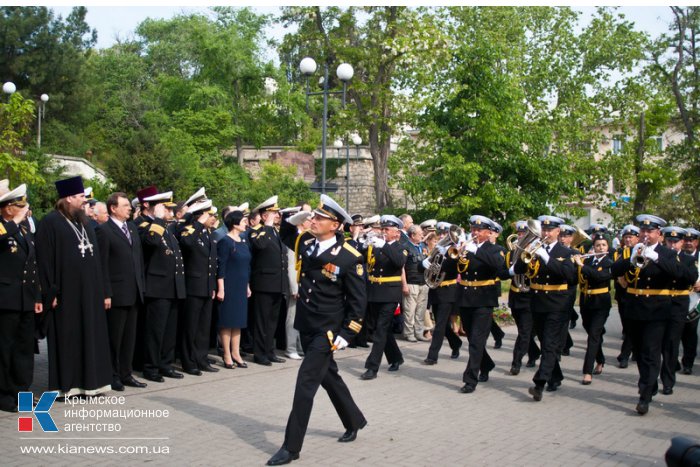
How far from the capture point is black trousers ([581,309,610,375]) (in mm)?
11586

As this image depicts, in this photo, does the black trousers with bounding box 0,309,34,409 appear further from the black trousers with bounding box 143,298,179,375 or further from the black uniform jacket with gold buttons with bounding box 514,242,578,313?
the black uniform jacket with gold buttons with bounding box 514,242,578,313

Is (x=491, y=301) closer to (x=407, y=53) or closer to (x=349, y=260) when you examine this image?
(x=349, y=260)

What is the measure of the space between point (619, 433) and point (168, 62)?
59687 mm

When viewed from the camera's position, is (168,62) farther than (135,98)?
Yes

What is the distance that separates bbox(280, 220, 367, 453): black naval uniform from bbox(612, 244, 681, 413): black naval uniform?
3.84 meters

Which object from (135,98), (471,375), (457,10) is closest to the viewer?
(471,375)

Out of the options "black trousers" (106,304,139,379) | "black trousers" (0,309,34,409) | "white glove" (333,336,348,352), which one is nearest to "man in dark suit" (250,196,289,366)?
"black trousers" (106,304,139,379)

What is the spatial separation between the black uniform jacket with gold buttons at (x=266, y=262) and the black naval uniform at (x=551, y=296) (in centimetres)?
354

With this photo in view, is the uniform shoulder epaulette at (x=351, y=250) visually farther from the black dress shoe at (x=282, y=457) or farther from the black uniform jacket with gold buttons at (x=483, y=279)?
the black uniform jacket with gold buttons at (x=483, y=279)

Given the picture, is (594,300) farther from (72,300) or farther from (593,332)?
(72,300)

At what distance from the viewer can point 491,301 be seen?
35.8ft

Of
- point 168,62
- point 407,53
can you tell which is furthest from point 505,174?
point 168,62

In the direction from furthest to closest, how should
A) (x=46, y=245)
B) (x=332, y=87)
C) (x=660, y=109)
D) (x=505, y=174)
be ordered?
1. (x=332, y=87)
2. (x=660, y=109)
3. (x=505, y=174)
4. (x=46, y=245)

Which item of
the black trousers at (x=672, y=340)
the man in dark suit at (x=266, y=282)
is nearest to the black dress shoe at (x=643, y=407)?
the black trousers at (x=672, y=340)
